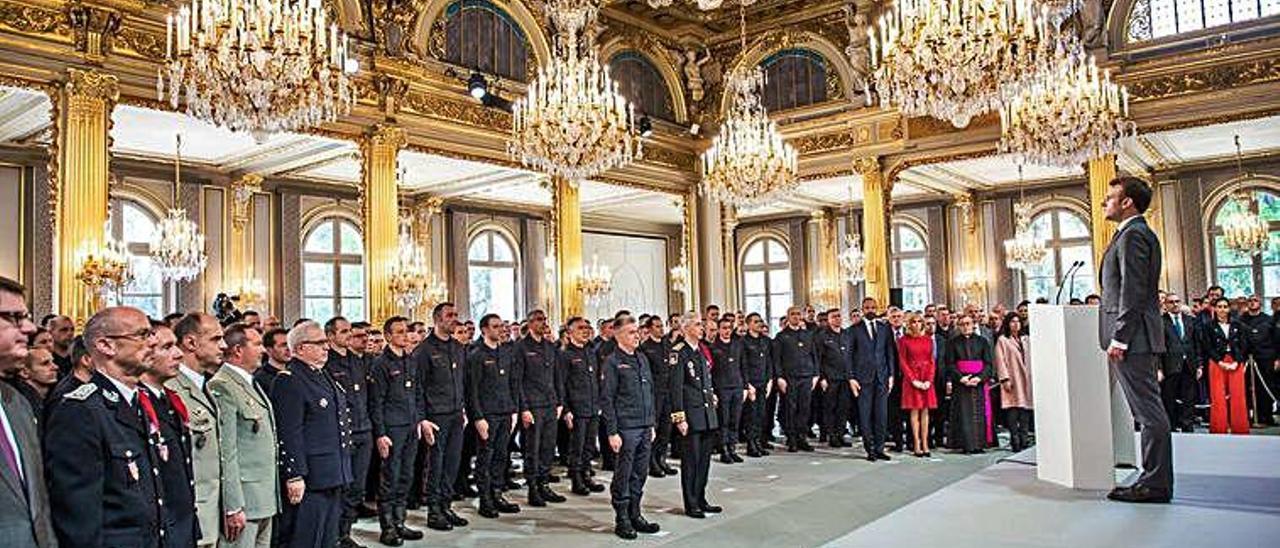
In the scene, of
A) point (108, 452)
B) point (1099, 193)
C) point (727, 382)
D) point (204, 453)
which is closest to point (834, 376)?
point (727, 382)

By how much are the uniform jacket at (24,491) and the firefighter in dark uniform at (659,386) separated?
4.52 m

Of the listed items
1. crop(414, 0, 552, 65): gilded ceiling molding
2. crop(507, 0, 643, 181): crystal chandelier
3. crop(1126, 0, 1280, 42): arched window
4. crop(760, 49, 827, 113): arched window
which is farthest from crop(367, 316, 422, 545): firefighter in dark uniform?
crop(1126, 0, 1280, 42): arched window

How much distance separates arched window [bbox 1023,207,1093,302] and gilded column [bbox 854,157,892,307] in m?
5.24

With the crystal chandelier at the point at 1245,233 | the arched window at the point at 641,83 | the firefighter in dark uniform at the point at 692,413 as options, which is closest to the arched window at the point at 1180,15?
the crystal chandelier at the point at 1245,233

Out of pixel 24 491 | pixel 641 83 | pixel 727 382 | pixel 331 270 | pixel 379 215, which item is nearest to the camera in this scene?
pixel 24 491

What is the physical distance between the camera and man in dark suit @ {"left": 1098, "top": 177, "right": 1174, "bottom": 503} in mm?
3791

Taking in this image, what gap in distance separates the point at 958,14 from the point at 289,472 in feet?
16.5

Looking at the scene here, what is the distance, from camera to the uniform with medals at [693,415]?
6121mm

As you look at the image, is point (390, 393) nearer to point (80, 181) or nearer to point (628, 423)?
point (628, 423)

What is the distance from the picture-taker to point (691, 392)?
617cm

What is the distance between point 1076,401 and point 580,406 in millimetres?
4317

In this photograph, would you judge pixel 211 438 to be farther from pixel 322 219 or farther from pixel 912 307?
pixel 912 307

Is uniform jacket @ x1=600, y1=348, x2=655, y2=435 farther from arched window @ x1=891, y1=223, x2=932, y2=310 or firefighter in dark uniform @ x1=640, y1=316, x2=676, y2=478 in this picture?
arched window @ x1=891, y1=223, x2=932, y2=310

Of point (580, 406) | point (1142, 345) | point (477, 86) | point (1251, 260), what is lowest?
point (580, 406)
